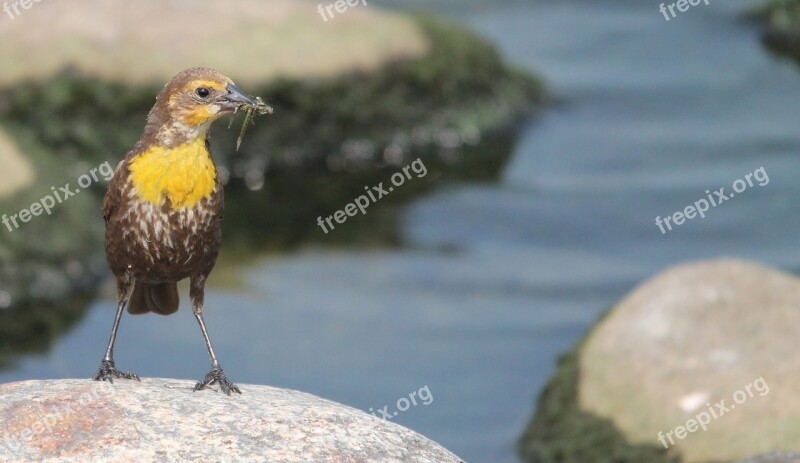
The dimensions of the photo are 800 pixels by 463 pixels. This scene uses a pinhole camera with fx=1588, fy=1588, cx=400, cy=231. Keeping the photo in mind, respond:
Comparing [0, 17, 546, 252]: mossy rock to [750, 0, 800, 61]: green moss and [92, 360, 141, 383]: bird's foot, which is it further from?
[92, 360, 141, 383]: bird's foot

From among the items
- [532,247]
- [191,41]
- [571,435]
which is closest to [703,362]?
[571,435]

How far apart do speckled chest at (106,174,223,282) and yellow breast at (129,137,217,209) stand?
25 millimetres

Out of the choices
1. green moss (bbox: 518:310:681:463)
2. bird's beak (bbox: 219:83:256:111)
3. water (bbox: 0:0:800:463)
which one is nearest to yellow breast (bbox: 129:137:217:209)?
bird's beak (bbox: 219:83:256:111)

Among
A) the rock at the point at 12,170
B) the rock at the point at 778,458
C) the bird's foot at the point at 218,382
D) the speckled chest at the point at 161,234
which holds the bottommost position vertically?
the rock at the point at 778,458

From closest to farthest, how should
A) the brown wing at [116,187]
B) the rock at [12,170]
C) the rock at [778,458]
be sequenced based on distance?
the brown wing at [116,187]
the rock at [778,458]
the rock at [12,170]

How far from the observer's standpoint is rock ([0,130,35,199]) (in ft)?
37.1

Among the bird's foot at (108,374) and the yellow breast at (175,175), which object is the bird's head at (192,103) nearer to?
the yellow breast at (175,175)

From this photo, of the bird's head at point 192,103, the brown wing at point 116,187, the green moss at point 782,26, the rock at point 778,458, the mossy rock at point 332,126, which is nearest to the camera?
the bird's head at point 192,103

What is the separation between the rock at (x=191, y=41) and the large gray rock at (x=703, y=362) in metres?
5.26

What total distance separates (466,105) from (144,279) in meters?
8.33

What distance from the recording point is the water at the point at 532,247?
10.3 meters

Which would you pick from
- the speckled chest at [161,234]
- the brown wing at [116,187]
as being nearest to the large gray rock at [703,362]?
the speckled chest at [161,234]

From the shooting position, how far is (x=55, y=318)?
1092 cm

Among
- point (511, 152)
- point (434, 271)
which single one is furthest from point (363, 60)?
point (434, 271)
